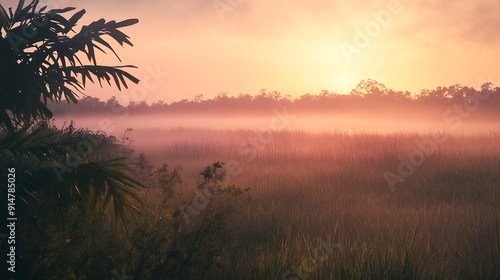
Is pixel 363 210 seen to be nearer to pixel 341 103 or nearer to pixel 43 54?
pixel 43 54

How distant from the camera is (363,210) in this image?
5.74m

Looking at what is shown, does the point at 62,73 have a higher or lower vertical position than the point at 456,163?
higher

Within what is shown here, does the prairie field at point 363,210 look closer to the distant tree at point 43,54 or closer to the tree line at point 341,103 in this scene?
the distant tree at point 43,54

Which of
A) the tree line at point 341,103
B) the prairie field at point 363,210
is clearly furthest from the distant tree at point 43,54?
the tree line at point 341,103

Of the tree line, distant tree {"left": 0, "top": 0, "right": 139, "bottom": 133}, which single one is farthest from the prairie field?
the tree line

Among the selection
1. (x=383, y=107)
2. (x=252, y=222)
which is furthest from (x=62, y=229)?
(x=383, y=107)

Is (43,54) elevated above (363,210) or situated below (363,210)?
above

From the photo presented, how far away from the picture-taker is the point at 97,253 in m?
2.92

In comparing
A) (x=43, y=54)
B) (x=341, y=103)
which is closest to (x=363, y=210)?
(x=43, y=54)

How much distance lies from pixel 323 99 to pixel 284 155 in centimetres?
5052

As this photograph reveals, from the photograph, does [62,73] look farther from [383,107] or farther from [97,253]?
[383,107]

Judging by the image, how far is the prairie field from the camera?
3.49 meters

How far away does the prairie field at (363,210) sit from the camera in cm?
349

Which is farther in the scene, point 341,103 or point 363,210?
point 341,103
